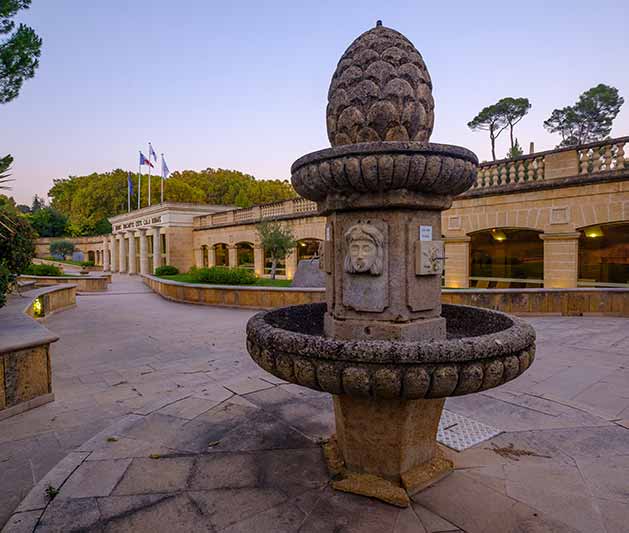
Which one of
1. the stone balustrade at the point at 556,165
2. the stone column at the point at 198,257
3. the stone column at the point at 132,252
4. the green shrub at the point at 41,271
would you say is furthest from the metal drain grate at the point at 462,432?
the stone column at the point at 132,252

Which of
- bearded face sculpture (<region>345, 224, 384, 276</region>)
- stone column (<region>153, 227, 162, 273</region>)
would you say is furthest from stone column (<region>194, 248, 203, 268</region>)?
bearded face sculpture (<region>345, 224, 384, 276</region>)

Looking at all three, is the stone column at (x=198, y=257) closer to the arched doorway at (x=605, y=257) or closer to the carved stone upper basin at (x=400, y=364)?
the arched doorway at (x=605, y=257)

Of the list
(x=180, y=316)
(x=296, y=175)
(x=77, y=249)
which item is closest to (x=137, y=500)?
(x=296, y=175)

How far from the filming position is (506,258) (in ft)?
57.9

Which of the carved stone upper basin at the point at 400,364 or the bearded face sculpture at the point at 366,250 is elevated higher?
the bearded face sculpture at the point at 366,250

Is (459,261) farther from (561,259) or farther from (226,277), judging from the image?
(226,277)

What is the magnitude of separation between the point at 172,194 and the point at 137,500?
60681 mm

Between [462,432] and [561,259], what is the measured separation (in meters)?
11.4

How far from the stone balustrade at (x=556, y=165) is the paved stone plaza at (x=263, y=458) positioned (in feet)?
27.0

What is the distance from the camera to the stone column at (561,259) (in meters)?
12.8

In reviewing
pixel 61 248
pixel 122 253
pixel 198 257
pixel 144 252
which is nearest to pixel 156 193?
pixel 122 253

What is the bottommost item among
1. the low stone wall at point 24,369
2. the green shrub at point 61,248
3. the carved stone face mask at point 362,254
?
the low stone wall at point 24,369

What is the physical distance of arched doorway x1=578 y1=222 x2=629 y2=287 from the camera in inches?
552

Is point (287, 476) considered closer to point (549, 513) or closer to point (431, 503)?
point (431, 503)
